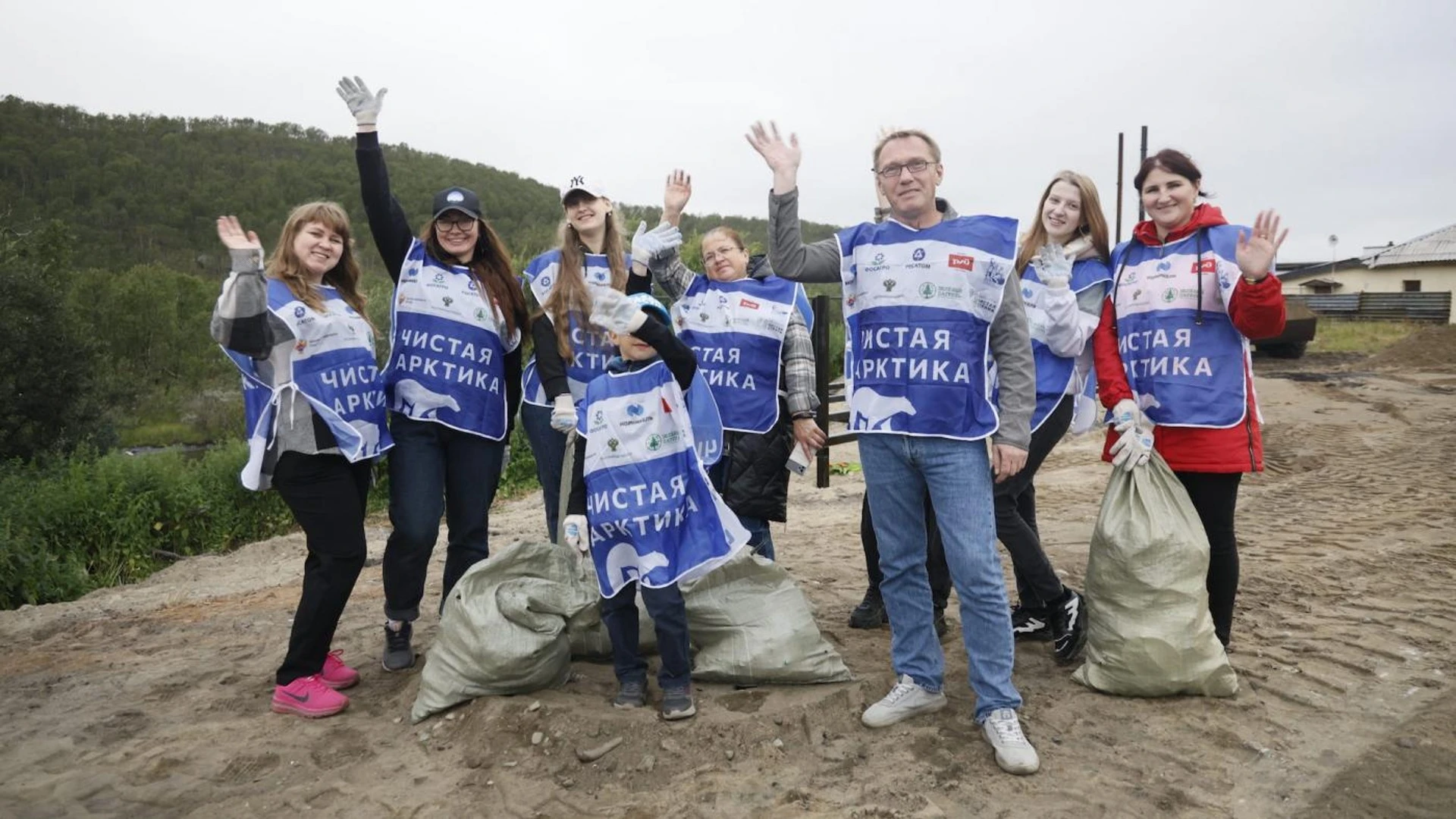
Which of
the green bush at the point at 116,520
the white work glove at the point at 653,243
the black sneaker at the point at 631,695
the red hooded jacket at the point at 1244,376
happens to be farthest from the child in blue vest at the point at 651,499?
the green bush at the point at 116,520

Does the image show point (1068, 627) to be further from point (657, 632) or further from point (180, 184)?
point (180, 184)

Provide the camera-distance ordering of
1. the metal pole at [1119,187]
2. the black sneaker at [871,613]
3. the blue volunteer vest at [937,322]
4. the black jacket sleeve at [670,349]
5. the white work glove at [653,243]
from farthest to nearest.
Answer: the metal pole at [1119,187] < the black sneaker at [871,613] < the white work glove at [653,243] < the black jacket sleeve at [670,349] < the blue volunteer vest at [937,322]

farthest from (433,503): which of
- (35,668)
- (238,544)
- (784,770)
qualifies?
(238,544)

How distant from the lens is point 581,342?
3.82 meters

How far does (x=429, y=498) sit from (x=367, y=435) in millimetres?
348

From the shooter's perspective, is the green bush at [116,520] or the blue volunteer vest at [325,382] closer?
the blue volunteer vest at [325,382]

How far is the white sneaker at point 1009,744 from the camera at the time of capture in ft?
9.23

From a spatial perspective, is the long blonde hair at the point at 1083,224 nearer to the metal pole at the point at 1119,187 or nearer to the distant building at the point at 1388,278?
the metal pole at the point at 1119,187

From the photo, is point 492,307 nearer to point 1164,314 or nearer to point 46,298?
point 1164,314

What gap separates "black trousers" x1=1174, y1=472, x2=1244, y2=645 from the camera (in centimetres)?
336

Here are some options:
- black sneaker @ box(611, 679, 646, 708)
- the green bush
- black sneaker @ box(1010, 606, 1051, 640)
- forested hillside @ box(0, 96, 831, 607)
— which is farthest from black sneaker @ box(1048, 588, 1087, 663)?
the green bush

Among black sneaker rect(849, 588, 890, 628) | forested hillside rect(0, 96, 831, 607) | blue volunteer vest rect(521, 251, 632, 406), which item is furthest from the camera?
forested hillside rect(0, 96, 831, 607)

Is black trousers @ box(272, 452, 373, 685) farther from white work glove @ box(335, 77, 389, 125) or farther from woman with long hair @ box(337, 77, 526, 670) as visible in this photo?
white work glove @ box(335, 77, 389, 125)

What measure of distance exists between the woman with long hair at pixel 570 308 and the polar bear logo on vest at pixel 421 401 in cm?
39
